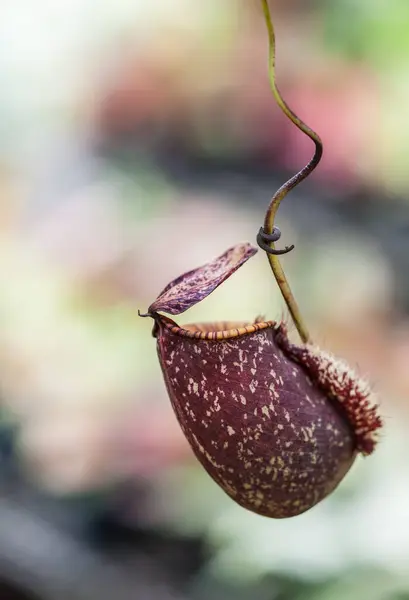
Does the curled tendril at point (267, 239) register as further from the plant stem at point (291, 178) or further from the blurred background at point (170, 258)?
the blurred background at point (170, 258)

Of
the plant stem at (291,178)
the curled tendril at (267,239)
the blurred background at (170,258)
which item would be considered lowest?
the curled tendril at (267,239)

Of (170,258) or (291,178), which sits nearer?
(291,178)

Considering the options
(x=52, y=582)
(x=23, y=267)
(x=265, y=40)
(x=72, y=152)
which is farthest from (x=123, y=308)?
(x=265, y=40)

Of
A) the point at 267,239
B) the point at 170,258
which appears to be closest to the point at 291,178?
the point at 267,239

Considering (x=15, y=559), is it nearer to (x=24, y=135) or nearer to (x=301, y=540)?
(x=301, y=540)

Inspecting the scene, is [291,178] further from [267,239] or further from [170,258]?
[170,258]

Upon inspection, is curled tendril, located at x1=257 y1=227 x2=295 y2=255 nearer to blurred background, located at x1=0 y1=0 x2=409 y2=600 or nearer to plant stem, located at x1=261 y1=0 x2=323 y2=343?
plant stem, located at x1=261 y1=0 x2=323 y2=343

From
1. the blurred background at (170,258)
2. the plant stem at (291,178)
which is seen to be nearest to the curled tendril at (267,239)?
the plant stem at (291,178)

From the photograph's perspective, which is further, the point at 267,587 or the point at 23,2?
the point at 23,2
